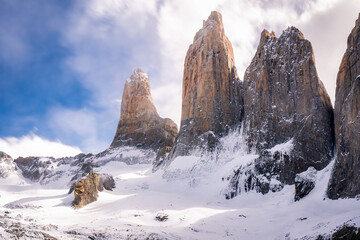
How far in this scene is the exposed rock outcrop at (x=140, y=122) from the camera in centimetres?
8352

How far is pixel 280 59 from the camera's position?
41.4 metres

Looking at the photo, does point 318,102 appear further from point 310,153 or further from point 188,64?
point 188,64

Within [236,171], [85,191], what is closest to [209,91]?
[236,171]

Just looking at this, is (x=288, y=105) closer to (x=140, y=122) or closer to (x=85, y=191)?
(x=85, y=191)

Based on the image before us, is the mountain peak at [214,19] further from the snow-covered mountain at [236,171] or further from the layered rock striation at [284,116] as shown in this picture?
the layered rock striation at [284,116]

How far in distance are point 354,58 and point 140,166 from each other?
54.6 metres

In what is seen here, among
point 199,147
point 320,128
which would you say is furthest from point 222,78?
point 320,128

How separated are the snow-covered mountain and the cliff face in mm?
141

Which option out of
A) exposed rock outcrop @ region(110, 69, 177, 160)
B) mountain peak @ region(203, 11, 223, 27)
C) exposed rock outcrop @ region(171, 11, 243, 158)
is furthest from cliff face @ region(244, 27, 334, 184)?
exposed rock outcrop @ region(110, 69, 177, 160)

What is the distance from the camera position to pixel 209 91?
54.9 metres

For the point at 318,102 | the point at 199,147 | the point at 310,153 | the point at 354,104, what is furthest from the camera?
the point at 199,147

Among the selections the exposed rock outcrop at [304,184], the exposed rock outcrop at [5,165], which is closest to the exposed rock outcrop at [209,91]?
the exposed rock outcrop at [304,184]

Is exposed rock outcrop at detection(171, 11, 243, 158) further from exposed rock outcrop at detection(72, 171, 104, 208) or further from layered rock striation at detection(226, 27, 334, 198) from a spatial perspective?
exposed rock outcrop at detection(72, 171, 104, 208)

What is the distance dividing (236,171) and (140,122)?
5512cm
